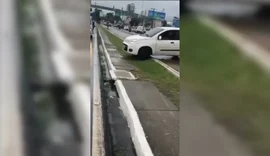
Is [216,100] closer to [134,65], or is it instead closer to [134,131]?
[134,131]

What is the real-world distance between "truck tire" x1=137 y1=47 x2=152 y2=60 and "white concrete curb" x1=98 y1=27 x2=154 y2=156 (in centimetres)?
55

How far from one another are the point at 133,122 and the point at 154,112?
0.41 m

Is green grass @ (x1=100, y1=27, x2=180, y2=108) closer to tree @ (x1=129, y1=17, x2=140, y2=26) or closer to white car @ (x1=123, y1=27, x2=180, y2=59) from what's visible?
white car @ (x1=123, y1=27, x2=180, y2=59)

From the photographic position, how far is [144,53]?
3.97m

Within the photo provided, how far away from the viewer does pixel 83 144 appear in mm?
1407

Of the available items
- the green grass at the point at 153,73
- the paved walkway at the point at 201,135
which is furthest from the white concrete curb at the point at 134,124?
the paved walkway at the point at 201,135

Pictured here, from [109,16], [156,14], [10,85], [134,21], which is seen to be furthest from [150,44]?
[10,85]

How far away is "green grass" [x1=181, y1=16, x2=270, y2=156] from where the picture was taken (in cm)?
112

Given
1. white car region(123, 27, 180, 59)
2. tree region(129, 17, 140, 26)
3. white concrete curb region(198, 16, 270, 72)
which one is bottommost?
white car region(123, 27, 180, 59)

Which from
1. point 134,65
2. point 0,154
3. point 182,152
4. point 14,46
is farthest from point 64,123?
point 134,65

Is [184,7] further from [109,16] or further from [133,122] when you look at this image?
[133,122]

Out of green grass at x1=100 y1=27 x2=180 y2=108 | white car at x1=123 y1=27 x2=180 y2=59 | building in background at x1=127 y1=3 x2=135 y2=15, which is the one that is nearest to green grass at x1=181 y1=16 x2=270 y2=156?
building in background at x1=127 y1=3 x2=135 y2=15

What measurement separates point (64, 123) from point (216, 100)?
2.34ft

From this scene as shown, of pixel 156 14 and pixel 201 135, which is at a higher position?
pixel 156 14
